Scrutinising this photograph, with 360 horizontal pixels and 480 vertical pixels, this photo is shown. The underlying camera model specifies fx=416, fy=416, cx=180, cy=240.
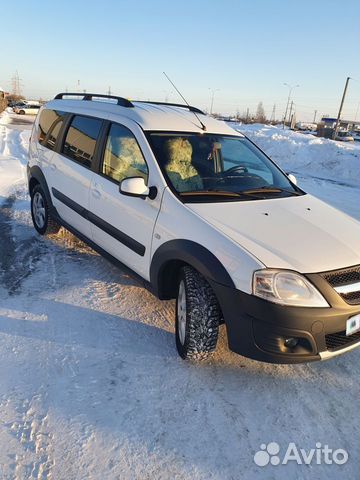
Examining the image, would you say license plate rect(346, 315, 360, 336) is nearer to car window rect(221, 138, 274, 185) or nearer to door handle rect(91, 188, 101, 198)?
car window rect(221, 138, 274, 185)

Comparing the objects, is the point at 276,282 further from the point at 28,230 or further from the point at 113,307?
the point at 28,230

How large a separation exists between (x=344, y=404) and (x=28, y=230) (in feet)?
14.9

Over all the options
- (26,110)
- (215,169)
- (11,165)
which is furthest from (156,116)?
(26,110)

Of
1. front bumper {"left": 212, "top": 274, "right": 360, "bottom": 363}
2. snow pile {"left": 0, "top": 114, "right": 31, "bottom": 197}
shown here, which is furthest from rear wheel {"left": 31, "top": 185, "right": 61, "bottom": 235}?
front bumper {"left": 212, "top": 274, "right": 360, "bottom": 363}

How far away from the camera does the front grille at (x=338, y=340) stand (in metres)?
2.65

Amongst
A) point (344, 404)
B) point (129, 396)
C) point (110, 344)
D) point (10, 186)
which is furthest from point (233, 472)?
point (10, 186)

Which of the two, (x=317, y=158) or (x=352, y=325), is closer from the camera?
(x=352, y=325)

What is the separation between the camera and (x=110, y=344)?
3273mm

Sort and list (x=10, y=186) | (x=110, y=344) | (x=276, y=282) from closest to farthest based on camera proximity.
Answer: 1. (x=276, y=282)
2. (x=110, y=344)
3. (x=10, y=186)

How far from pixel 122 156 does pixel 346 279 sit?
7.21ft

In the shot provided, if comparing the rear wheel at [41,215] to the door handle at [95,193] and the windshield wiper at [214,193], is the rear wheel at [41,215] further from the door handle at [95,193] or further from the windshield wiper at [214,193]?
the windshield wiper at [214,193]

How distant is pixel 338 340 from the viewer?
106 inches

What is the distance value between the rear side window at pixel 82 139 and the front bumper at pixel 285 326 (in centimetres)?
227

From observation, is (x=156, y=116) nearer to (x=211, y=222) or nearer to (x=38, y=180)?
(x=211, y=222)
